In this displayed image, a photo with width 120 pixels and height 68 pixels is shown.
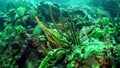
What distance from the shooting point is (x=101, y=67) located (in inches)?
204

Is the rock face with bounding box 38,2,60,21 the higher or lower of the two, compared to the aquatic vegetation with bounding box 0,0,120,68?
higher

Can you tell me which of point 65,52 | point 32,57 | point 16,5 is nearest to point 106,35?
point 65,52

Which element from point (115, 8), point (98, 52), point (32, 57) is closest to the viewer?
point (98, 52)

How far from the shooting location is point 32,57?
7254mm

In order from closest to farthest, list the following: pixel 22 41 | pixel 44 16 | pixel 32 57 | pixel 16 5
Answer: pixel 32 57 → pixel 22 41 → pixel 44 16 → pixel 16 5

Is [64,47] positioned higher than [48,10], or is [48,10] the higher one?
[48,10]

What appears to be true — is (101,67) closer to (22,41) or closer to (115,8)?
(22,41)

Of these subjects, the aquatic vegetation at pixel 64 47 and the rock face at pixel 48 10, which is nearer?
the aquatic vegetation at pixel 64 47

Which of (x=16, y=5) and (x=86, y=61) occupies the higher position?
(x=16, y=5)

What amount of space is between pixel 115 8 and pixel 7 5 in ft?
32.2

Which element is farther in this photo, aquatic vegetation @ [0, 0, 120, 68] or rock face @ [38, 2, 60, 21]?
rock face @ [38, 2, 60, 21]

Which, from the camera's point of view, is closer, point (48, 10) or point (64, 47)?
point (64, 47)

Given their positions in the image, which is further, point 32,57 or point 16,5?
point 16,5

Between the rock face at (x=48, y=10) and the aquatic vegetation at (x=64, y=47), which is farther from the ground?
the rock face at (x=48, y=10)
